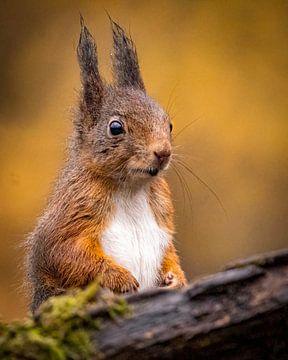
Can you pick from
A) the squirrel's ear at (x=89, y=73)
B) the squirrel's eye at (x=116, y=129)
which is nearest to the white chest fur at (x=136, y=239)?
the squirrel's eye at (x=116, y=129)

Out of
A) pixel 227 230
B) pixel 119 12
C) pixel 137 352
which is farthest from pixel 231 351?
pixel 119 12

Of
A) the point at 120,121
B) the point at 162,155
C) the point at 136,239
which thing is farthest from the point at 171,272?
the point at 120,121

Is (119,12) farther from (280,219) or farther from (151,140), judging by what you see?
(151,140)

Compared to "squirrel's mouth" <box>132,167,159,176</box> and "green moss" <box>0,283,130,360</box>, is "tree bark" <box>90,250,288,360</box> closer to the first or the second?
"green moss" <box>0,283,130,360</box>

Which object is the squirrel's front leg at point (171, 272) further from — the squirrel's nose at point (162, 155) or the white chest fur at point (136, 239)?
the squirrel's nose at point (162, 155)

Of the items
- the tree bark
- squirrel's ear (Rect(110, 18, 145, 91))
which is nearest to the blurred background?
squirrel's ear (Rect(110, 18, 145, 91))
